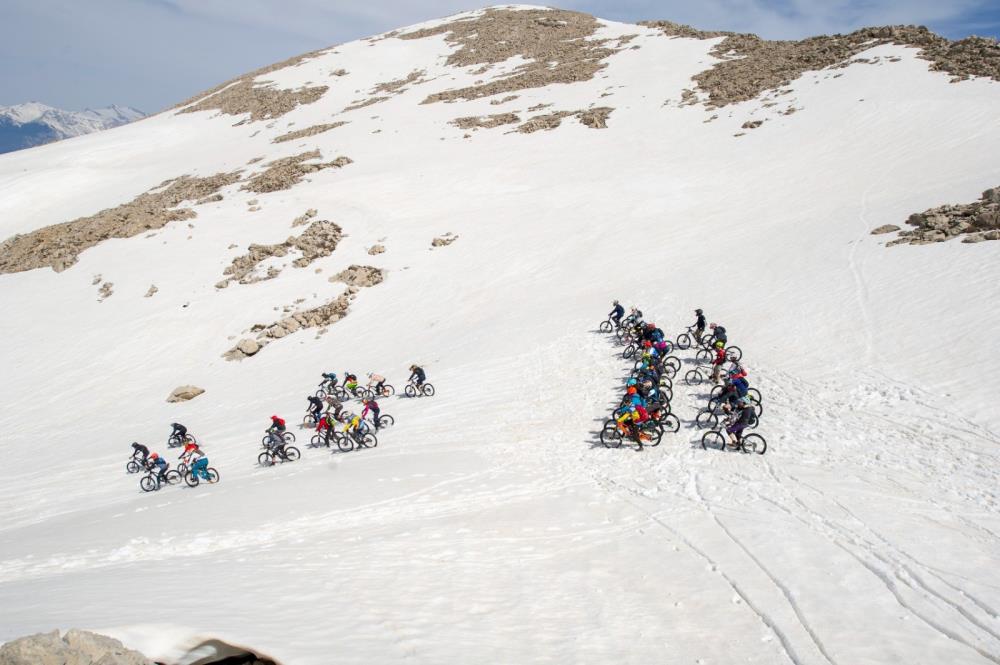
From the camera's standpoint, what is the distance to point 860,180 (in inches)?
1251

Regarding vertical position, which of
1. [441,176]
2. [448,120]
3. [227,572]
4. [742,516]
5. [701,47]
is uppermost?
[701,47]

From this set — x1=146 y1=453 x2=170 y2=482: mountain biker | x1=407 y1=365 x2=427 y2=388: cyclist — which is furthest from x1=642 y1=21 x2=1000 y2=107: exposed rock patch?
x1=146 y1=453 x2=170 y2=482: mountain biker

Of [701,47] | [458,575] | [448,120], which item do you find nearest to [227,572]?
[458,575]

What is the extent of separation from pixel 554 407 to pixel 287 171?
3942 centimetres

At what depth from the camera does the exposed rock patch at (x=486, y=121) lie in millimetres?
51344

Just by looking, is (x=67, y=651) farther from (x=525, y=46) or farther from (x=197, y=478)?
(x=525, y=46)

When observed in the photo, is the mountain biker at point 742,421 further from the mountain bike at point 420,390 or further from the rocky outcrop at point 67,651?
the rocky outcrop at point 67,651

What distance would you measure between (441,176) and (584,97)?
19970 millimetres

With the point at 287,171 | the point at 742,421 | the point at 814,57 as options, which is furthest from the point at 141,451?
the point at 814,57

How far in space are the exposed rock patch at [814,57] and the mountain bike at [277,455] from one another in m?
46.0

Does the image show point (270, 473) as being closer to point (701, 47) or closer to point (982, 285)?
point (982, 285)

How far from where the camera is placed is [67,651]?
12.9ft

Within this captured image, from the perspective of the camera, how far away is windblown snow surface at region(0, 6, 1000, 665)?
7004 millimetres

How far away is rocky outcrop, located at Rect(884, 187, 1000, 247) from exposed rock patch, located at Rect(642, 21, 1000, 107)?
77.0 ft
